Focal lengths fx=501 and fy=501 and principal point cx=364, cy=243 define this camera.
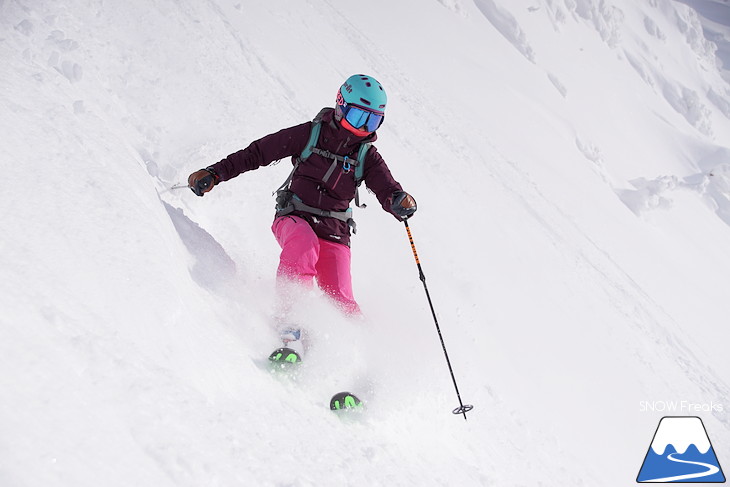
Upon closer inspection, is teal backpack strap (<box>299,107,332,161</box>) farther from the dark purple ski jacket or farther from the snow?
the snow

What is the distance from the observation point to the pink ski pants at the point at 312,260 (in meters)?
3.47

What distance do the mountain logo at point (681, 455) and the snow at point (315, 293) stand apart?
15cm

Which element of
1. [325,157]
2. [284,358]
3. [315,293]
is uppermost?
[325,157]

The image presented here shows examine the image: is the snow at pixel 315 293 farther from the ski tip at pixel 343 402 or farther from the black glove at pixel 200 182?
the black glove at pixel 200 182

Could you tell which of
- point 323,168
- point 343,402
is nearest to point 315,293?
point 343,402

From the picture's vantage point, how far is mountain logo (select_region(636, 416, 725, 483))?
5.21 metres

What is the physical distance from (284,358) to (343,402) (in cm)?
41

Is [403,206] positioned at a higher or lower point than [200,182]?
higher

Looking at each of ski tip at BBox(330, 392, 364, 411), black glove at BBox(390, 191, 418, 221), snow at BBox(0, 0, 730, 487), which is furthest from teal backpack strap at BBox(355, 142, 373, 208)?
ski tip at BBox(330, 392, 364, 411)

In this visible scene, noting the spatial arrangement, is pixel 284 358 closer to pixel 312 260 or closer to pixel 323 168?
pixel 312 260

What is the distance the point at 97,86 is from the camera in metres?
4.67

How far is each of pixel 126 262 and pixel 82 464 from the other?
43.9 inches

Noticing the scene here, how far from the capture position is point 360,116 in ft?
12.6

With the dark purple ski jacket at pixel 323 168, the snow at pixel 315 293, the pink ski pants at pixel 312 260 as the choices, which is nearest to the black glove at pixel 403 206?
the dark purple ski jacket at pixel 323 168
